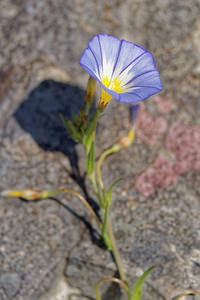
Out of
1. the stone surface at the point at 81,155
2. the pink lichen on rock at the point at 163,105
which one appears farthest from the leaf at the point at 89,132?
the pink lichen on rock at the point at 163,105

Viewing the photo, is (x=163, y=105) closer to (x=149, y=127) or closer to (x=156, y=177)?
(x=149, y=127)

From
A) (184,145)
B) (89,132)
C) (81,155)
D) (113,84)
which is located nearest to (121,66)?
(113,84)

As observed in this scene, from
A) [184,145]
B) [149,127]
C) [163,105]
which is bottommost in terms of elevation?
[184,145]

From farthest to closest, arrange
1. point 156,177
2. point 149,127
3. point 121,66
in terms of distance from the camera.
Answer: point 149,127 < point 156,177 < point 121,66

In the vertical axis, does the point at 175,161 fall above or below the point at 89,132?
below

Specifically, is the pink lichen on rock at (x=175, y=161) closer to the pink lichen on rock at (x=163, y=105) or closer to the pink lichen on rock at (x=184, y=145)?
the pink lichen on rock at (x=184, y=145)

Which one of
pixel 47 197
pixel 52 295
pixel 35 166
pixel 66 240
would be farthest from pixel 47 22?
pixel 52 295

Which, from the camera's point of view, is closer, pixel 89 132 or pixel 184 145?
pixel 89 132
